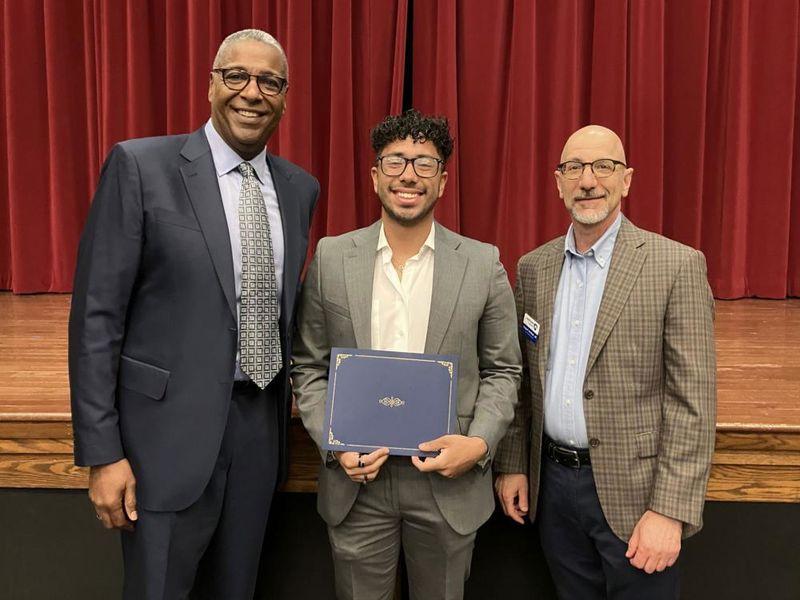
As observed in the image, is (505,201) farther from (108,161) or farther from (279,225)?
(108,161)

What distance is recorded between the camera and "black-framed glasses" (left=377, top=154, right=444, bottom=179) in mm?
1366

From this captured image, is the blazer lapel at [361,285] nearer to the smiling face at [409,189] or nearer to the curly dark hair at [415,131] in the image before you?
the smiling face at [409,189]

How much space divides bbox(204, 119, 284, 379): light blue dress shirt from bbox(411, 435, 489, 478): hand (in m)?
0.39

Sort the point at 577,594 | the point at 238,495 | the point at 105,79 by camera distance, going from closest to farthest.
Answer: the point at 238,495, the point at 577,594, the point at 105,79

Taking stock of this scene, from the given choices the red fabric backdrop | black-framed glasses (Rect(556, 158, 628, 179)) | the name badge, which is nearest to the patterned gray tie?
the name badge

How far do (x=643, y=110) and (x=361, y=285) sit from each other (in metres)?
2.66

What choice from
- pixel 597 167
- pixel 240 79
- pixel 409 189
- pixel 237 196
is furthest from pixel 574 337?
pixel 240 79

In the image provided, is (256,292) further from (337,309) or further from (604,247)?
(604,247)

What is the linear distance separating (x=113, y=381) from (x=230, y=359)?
0.21m

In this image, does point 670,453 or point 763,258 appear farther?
point 763,258

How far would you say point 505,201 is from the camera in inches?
143

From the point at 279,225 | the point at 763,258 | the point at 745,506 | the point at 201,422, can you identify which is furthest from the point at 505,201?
the point at 201,422

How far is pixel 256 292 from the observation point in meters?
1.35

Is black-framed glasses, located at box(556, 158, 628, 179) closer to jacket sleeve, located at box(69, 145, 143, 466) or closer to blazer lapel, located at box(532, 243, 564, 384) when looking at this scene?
blazer lapel, located at box(532, 243, 564, 384)
